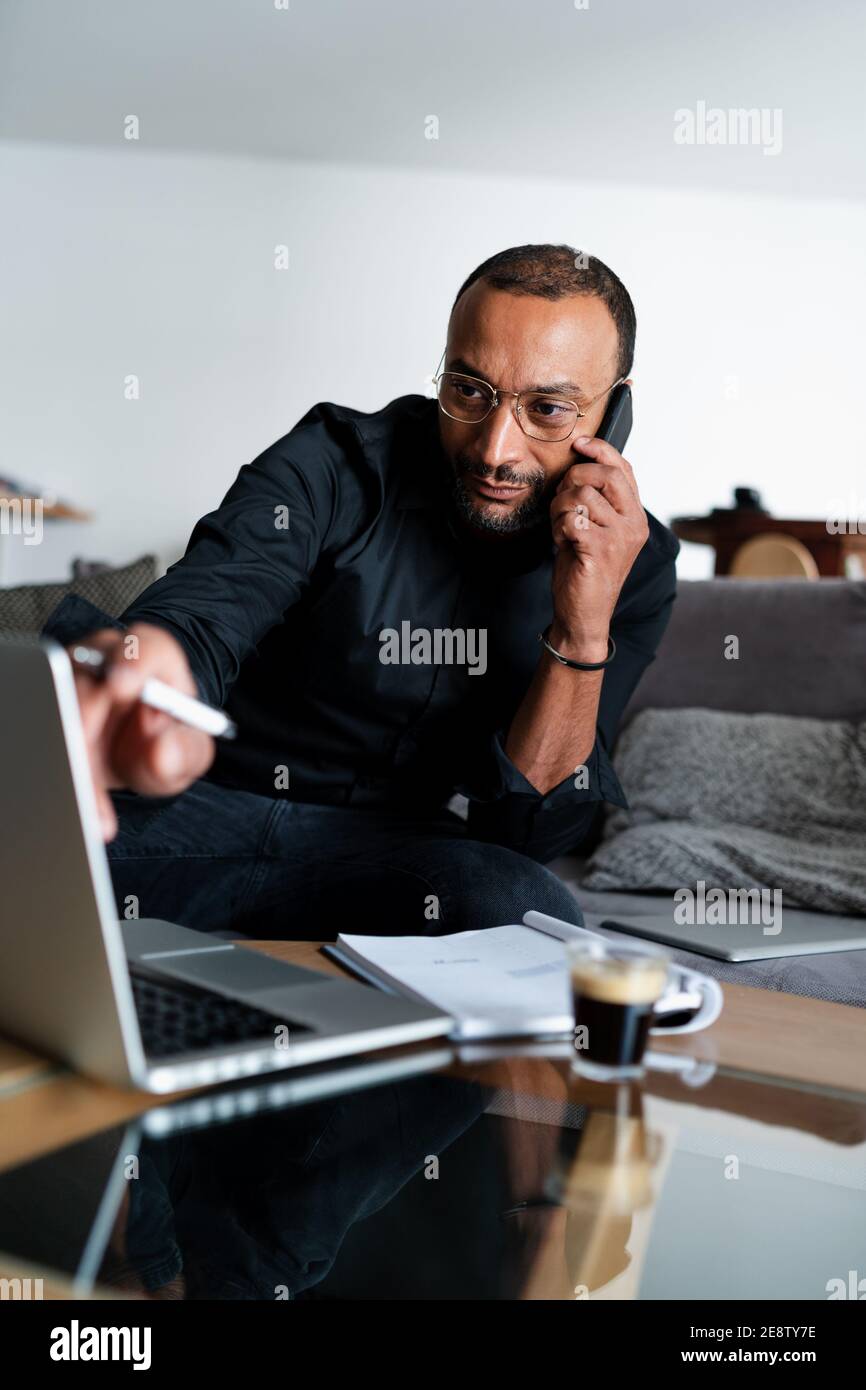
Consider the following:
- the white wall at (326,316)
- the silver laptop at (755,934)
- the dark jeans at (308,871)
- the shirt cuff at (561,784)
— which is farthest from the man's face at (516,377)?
the white wall at (326,316)

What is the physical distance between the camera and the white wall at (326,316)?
4.91 metres

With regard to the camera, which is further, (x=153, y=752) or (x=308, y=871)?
(x=308, y=871)

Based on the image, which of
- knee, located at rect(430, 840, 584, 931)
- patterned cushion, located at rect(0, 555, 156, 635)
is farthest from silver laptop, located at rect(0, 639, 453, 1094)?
patterned cushion, located at rect(0, 555, 156, 635)

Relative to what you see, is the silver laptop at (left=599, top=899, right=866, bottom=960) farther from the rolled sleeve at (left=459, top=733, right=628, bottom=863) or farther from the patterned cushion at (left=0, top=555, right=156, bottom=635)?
the patterned cushion at (left=0, top=555, right=156, bottom=635)

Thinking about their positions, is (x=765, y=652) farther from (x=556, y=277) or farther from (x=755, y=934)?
(x=556, y=277)

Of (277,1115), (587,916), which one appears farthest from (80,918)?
(587,916)

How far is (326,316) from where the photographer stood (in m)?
5.03

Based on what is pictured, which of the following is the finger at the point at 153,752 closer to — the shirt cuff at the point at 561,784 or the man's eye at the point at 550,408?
the shirt cuff at the point at 561,784

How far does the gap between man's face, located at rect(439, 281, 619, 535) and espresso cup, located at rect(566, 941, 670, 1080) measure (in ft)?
2.56

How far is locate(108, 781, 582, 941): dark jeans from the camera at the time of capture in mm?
1052

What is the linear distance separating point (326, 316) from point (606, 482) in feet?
13.2

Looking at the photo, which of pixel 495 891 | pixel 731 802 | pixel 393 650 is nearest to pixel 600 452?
pixel 393 650

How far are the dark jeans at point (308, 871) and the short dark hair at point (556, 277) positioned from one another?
2.01ft
